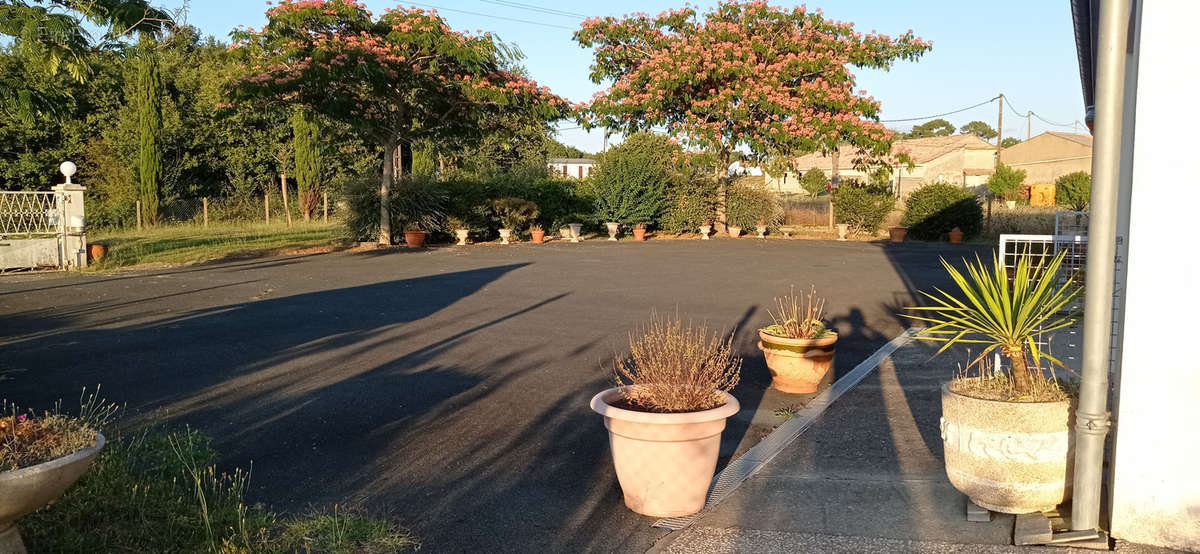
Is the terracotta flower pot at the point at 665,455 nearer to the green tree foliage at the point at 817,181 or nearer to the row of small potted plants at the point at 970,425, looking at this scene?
the row of small potted plants at the point at 970,425

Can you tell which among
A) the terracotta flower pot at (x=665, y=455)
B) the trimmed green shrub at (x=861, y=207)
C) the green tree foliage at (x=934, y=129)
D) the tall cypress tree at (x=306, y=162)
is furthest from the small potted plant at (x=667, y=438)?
A: the green tree foliage at (x=934, y=129)

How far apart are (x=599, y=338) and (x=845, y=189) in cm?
2228

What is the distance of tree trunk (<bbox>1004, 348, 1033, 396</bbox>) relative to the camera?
4270mm

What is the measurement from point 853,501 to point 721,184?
25.6 metres

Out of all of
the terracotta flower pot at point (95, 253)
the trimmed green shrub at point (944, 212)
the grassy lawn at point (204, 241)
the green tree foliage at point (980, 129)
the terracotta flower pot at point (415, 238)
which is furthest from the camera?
the green tree foliage at point (980, 129)

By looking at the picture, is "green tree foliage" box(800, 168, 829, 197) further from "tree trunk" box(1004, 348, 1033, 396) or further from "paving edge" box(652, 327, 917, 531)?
"tree trunk" box(1004, 348, 1033, 396)

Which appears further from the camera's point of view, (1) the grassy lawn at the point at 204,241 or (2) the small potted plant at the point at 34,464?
(1) the grassy lawn at the point at 204,241

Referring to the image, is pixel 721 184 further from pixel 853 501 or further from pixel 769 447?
pixel 853 501

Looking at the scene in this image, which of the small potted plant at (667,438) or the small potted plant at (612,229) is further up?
the small potted plant at (612,229)

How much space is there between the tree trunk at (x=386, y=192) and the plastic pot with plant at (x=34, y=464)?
20278mm

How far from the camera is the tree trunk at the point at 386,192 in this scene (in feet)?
75.3

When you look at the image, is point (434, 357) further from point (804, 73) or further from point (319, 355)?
point (804, 73)

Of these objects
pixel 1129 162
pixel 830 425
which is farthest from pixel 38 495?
pixel 1129 162

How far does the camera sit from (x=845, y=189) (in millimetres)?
29750
